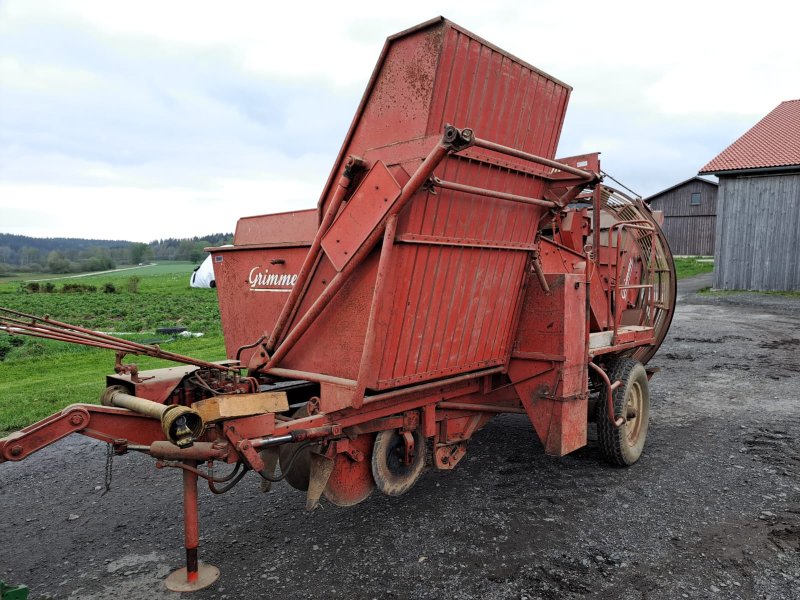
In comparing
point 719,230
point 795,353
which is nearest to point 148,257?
point 719,230

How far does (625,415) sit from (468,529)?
190cm

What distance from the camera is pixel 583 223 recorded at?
5.73 metres

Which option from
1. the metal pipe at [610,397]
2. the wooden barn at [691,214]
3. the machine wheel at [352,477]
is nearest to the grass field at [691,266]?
the wooden barn at [691,214]

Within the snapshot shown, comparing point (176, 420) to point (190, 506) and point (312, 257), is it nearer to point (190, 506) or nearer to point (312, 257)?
point (190, 506)

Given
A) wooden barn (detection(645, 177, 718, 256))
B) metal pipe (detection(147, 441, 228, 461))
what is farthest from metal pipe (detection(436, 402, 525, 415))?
wooden barn (detection(645, 177, 718, 256))

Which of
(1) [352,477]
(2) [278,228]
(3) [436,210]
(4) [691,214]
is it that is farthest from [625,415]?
(4) [691,214]

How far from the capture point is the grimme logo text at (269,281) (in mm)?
4113

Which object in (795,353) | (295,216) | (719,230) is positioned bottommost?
(795,353)

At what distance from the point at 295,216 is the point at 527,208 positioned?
1608mm

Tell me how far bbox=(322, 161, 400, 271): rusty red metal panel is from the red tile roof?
19.8 metres

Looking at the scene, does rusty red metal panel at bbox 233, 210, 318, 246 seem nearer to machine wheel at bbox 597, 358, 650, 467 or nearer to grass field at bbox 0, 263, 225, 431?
machine wheel at bbox 597, 358, 650, 467

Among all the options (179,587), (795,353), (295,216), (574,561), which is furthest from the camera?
(795,353)

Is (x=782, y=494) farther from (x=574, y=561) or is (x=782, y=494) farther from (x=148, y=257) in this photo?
(x=148, y=257)

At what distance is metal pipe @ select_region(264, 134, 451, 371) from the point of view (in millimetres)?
2865
